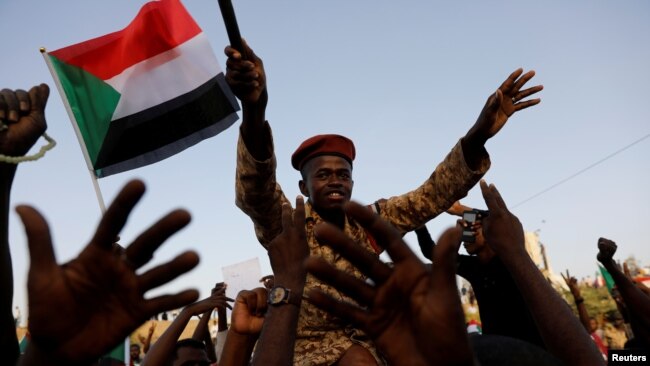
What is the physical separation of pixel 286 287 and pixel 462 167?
5.99ft

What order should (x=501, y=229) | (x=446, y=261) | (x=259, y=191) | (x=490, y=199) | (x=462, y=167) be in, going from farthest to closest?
(x=462, y=167) < (x=259, y=191) < (x=490, y=199) < (x=501, y=229) < (x=446, y=261)

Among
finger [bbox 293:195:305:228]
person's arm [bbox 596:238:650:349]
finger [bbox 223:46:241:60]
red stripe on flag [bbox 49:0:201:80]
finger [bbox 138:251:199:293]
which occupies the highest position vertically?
red stripe on flag [bbox 49:0:201:80]

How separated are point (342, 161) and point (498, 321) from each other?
1877 mm

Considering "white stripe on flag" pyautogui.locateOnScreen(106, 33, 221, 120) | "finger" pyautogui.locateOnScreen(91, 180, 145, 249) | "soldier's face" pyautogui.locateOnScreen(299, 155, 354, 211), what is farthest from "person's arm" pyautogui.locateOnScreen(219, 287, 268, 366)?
"white stripe on flag" pyautogui.locateOnScreen(106, 33, 221, 120)

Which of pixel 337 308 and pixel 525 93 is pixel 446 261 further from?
pixel 525 93

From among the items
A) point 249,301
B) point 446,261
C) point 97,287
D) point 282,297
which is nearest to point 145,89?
point 249,301

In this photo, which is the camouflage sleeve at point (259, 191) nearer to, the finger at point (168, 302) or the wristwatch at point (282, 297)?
the wristwatch at point (282, 297)

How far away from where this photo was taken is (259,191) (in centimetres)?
301

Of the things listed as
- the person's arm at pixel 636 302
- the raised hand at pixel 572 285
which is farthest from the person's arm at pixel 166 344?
the raised hand at pixel 572 285

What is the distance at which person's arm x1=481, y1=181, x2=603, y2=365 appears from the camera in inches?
71.1

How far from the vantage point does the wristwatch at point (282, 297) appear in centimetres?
185

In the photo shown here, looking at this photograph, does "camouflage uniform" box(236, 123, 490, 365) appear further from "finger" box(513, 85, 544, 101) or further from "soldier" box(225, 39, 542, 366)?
"finger" box(513, 85, 544, 101)

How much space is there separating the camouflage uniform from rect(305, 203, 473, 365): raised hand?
124 centimetres
